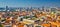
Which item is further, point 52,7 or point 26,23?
point 52,7

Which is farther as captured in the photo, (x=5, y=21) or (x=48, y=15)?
(x=48, y=15)

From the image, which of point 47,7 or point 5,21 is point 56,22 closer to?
point 47,7

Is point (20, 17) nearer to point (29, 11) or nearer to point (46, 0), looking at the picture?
point (29, 11)

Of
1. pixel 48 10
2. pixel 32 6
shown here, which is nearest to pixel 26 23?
pixel 32 6

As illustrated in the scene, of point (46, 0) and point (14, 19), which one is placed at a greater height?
point (46, 0)

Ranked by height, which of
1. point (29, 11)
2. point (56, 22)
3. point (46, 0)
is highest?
point (46, 0)

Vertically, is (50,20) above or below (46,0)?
below

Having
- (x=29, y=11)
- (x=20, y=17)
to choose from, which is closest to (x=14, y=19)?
(x=20, y=17)
